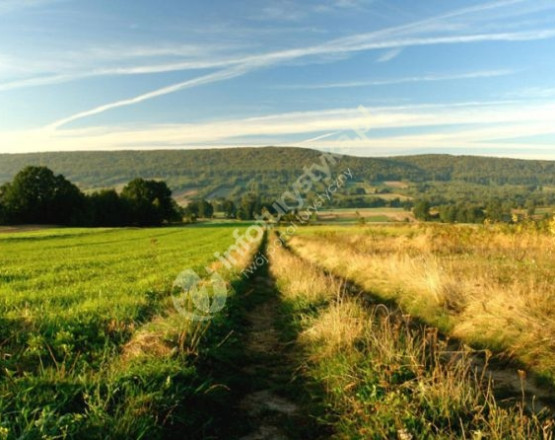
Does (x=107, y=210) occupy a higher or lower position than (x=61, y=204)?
lower

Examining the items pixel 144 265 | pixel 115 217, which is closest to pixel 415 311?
pixel 144 265

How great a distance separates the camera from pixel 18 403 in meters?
4.96

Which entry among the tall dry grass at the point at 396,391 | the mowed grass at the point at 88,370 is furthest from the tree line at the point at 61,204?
the tall dry grass at the point at 396,391

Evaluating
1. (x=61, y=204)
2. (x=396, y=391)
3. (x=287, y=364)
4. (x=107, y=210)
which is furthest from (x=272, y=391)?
(x=107, y=210)

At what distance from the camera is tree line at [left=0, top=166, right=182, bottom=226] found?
289 ft

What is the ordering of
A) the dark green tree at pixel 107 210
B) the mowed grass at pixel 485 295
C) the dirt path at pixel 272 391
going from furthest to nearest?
the dark green tree at pixel 107 210, the mowed grass at pixel 485 295, the dirt path at pixel 272 391

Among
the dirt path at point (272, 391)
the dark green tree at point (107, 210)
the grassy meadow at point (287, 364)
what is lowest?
the dark green tree at point (107, 210)

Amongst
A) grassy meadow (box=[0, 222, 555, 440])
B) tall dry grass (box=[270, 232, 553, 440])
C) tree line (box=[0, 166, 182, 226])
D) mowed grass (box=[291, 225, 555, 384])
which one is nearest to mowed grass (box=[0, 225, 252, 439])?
grassy meadow (box=[0, 222, 555, 440])

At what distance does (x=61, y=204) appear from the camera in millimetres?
91812

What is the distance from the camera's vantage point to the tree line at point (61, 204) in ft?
289

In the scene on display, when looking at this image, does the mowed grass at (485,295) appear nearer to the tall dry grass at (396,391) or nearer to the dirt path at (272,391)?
the tall dry grass at (396,391)

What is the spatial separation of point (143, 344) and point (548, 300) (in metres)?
8.22

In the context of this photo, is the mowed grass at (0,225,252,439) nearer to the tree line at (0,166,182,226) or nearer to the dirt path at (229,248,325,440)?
the dirt path at (229,248,325,440)

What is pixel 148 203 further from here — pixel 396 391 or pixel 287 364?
pixel 396 391
